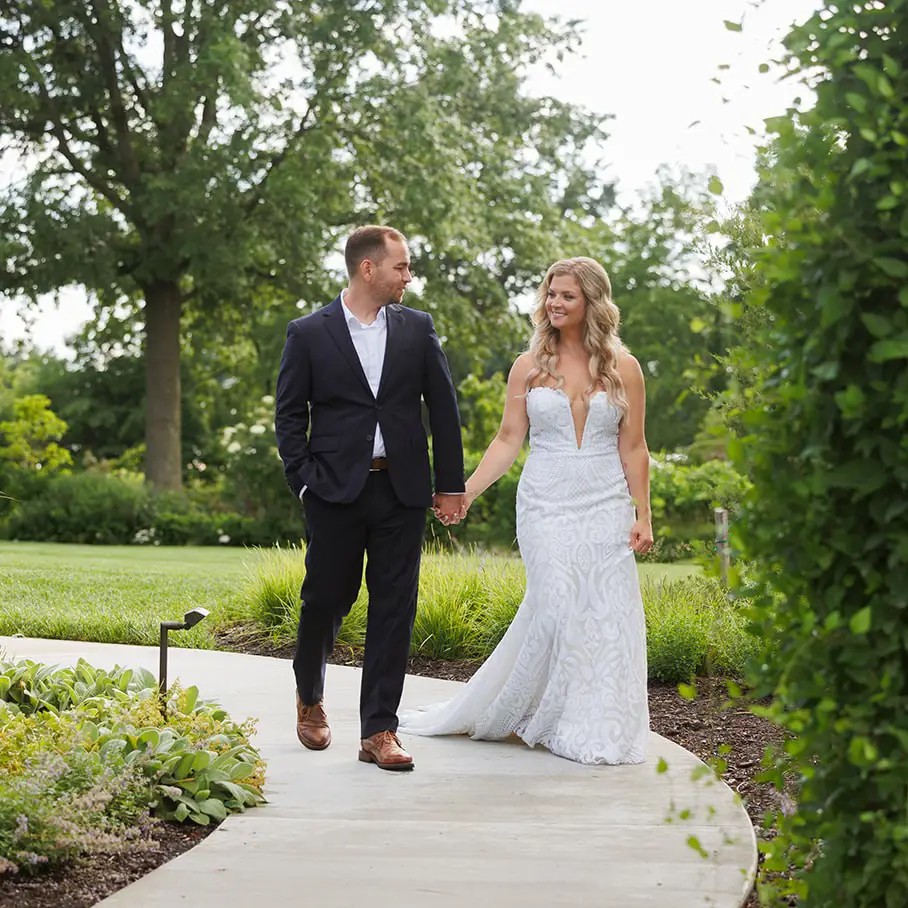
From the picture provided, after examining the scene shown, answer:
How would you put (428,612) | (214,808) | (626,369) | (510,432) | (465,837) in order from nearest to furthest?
(465,837) < (214,808) < (626,369) < (510,432) < (428,612)

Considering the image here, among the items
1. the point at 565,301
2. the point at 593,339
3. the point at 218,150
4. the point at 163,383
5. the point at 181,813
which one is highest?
the point at 218,150

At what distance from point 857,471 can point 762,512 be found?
221mm

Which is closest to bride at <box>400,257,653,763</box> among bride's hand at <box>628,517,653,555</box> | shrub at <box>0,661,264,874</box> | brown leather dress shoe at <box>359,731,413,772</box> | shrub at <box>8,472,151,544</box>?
bride's hand at <box>628,517,653,555</box>

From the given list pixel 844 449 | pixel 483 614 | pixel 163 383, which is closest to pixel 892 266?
pixel 844 449

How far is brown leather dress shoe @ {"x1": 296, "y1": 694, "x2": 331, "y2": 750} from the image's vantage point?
5824mm

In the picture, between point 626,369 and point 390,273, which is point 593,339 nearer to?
point 626,369

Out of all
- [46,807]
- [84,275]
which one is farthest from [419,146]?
[46,807]

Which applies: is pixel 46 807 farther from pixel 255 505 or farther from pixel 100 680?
pixel 255 505

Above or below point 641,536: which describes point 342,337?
above

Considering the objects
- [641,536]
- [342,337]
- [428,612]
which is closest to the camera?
[342,337]

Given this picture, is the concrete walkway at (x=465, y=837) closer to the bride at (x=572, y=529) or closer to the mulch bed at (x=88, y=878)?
the mulch bed at (x=88, y=878)

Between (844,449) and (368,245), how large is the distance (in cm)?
320

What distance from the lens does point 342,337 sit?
562 centimetres

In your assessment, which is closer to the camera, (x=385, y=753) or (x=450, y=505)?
(x=385, y=753)
